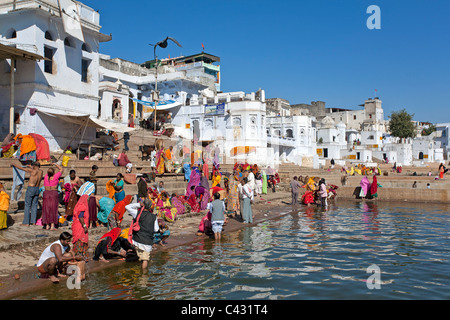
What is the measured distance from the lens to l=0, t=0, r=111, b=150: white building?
59.8ft

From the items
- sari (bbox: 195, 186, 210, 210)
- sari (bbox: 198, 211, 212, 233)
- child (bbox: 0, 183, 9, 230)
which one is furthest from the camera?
sari (bbox: 195, 186, 210, 210)

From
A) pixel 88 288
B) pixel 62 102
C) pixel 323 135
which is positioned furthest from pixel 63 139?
pixel 323 135

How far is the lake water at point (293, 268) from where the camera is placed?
6.84 metres

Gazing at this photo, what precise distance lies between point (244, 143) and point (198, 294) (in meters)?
26.0

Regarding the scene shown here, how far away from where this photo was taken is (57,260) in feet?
22.2

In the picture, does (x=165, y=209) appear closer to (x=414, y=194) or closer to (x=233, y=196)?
(x=233, y=196)

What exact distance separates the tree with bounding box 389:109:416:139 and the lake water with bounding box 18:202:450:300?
189ft

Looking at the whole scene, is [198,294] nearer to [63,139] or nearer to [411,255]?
[411,255]

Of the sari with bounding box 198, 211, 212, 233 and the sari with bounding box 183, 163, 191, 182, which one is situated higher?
the sari with bounding box 183, 163, 191, 182

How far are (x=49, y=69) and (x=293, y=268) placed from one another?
16613 mm

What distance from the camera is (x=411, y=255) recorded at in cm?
965

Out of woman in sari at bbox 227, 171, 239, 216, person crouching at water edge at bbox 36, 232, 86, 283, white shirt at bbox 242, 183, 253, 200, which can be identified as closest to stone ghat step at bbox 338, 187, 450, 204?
woman in sari at bbox 227, 171, 239, 216

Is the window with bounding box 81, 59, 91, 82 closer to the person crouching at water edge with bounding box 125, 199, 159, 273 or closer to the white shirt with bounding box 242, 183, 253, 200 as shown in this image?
the white shirt with bounding box 242, 183, 253, 200

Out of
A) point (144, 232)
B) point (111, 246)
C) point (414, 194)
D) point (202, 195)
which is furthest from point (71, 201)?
point (414, 194)
